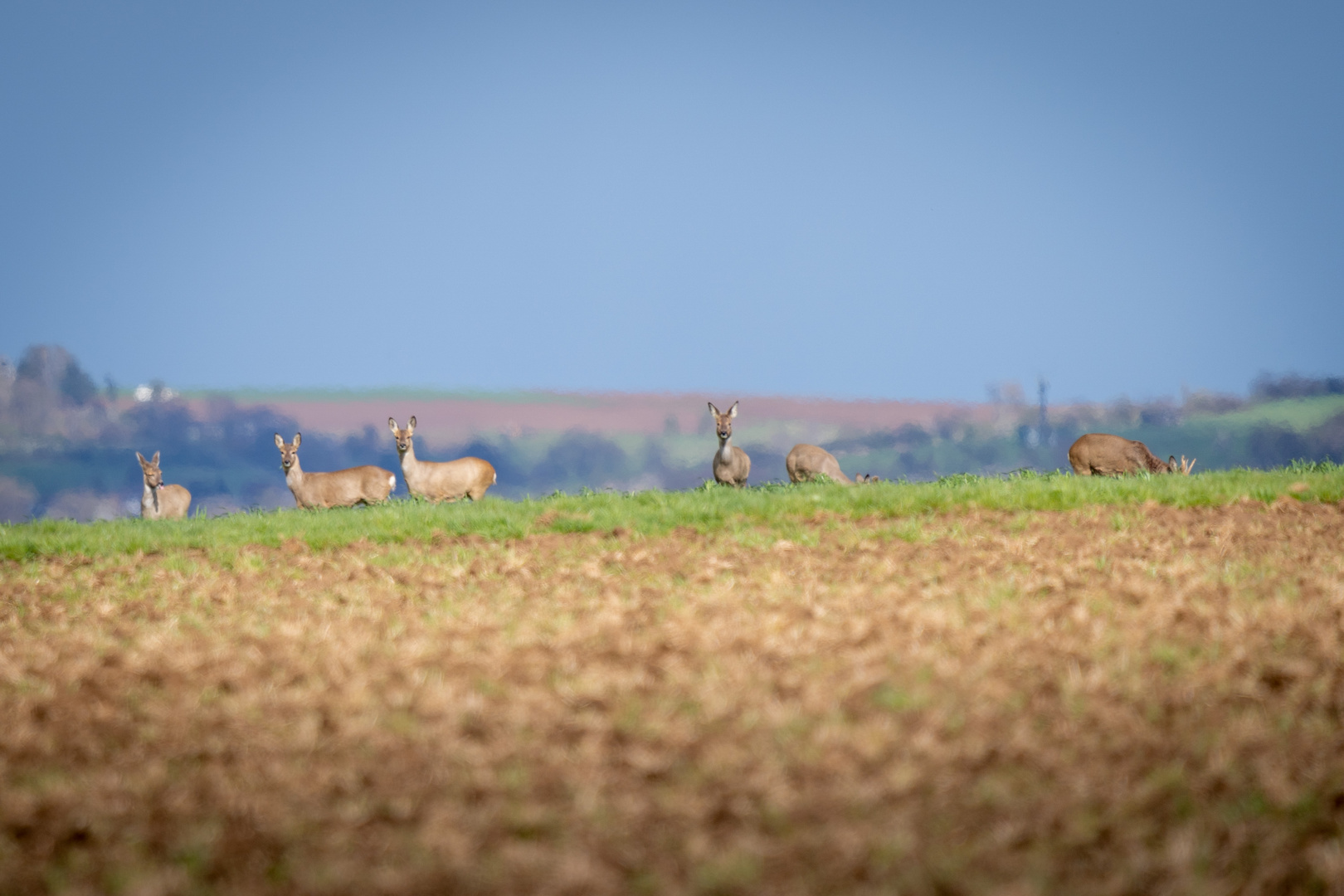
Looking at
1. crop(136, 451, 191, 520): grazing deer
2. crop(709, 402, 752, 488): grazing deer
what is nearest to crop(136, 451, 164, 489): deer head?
crop(136, 451, 191, 520): grazing deer

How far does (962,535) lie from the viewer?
42.2ft

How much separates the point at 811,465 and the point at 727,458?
2.24 meters

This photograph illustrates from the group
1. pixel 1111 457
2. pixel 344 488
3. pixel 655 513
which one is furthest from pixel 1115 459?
pixel 344 488

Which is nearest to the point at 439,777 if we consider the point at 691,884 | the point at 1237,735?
the point at 691,884

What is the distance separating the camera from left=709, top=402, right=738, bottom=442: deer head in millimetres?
19688

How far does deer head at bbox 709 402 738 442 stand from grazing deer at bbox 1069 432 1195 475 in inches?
302

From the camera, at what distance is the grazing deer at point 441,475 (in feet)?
66.8

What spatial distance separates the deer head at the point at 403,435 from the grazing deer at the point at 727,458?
5593 millimetres

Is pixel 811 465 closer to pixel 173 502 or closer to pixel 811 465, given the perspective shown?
pixel 811 465

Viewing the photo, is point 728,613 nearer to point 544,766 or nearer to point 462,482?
point 544,766

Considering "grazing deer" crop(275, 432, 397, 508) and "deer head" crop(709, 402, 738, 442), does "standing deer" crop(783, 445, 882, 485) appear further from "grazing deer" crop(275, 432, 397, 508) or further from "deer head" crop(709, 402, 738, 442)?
"grazing deer" crop(275, 432, 397, 508)

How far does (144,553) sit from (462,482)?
23.0ft

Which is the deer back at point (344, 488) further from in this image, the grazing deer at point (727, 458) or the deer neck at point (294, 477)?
the grazing deer at point (727, 458)

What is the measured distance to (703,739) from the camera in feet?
17.9
